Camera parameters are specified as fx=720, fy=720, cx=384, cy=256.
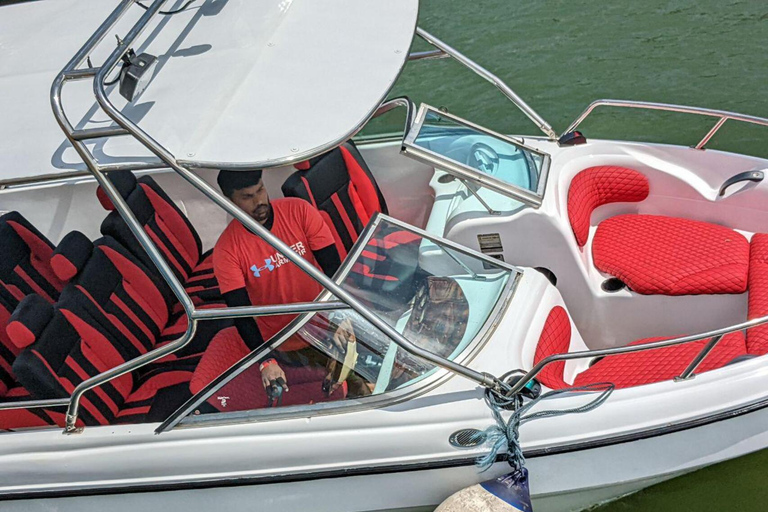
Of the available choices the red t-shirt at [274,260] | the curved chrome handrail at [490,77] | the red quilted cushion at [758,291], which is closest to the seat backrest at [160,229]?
the red t-shirt at [274,260]

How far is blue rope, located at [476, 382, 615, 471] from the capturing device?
2396 millimetres

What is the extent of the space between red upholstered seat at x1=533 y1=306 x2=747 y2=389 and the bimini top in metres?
1.16

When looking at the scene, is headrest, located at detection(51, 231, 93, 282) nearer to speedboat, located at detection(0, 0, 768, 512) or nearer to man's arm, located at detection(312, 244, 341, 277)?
speedboat, located at detection(0, 0, 768, 512)

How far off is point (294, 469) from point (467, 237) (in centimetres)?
119

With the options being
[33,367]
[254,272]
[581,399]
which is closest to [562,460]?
[581,399]

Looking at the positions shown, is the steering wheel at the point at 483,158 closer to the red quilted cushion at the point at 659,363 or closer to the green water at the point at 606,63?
the red quilted cushion at the point at 659,363

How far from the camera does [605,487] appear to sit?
2605 millimetres

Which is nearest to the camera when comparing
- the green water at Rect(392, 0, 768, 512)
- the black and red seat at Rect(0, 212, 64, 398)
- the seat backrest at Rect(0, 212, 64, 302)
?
the black and red seat at Rect(0, 212, 64, 398)

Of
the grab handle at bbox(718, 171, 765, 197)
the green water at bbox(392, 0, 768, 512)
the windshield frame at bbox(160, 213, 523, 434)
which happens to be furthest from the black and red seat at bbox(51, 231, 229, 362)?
the green water at bbox(392, 0, 768, 512)

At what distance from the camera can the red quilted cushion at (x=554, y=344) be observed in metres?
2.63

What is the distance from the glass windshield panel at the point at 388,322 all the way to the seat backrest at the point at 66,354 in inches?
17.2

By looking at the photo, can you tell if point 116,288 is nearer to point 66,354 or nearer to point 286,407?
point 66,354

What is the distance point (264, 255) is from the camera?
2.76 meters

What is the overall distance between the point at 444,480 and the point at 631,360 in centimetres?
87
